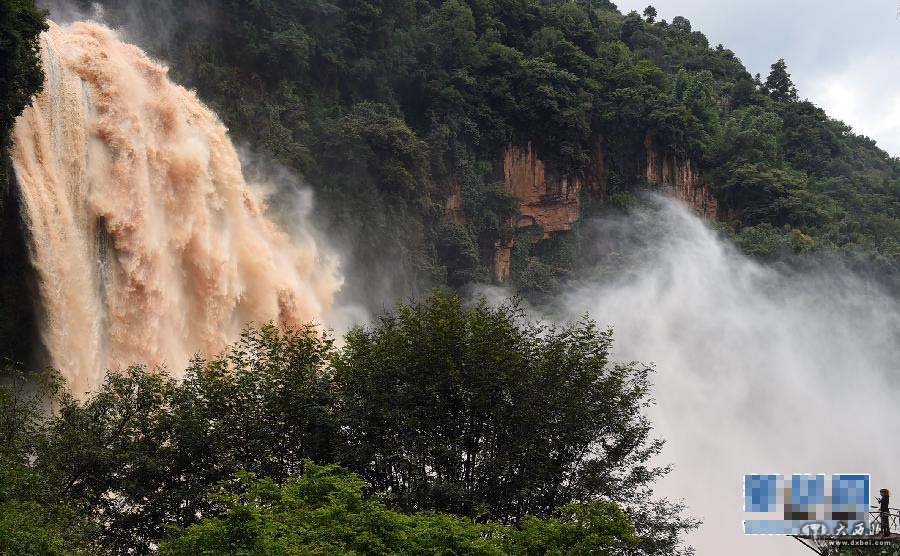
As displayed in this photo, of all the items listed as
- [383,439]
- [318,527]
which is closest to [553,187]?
A: [383,439]

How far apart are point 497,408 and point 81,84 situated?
13466 millimetres

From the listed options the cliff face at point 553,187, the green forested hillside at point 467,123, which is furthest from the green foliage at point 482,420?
the cliff face at point 553,187

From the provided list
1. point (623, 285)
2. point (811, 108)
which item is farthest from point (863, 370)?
point (811, 108)

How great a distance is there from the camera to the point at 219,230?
95.1 ft

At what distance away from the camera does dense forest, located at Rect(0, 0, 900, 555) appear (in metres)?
15.9

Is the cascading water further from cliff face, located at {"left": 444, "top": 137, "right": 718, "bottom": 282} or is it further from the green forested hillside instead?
cliff face, located at {"left": 444, "top": 137, "right": 718, "bottom": 282}

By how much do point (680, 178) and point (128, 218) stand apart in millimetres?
32455

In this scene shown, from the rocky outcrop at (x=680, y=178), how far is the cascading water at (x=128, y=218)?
25.6 metres

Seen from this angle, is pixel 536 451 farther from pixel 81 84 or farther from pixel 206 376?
pixel 81 84

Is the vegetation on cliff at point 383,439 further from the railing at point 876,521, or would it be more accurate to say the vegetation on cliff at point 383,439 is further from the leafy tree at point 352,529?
the railing at point 876,521

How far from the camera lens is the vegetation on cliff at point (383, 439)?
16.1 metres

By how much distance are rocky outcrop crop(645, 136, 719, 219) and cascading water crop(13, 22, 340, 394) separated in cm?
2558

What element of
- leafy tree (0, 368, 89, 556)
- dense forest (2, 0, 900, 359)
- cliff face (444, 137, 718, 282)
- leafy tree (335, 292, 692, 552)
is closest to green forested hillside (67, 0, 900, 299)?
dense forest (2, 0, 900, 359)

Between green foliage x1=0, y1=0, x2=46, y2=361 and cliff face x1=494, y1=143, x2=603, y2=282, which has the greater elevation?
cliff face x1=494, y1=143, x2=603, y2=282
